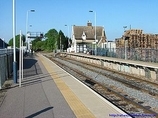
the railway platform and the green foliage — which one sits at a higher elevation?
the green foliage

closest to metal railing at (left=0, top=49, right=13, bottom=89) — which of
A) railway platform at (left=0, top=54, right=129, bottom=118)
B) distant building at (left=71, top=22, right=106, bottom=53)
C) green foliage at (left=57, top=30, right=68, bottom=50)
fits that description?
railway platform at (left=0, top=54, right=129, bottom=118)

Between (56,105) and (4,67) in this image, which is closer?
(56,105)

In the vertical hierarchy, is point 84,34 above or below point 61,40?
above

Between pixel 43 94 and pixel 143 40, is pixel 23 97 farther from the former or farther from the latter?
pixel 143 40

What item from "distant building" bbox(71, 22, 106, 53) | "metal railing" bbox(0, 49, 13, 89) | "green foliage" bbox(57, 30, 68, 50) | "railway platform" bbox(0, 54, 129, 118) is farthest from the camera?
"green foliage" bbox(57, 30, 68, 50)

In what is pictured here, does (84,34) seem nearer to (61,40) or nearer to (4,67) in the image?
(61,40)

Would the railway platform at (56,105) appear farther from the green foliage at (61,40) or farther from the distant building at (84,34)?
the green foliage at (61,40)

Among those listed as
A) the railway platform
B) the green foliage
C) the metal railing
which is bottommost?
the railway platform

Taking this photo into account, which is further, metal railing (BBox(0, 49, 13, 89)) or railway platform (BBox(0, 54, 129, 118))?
metal railing (BBox(0, 49, 13, 89))

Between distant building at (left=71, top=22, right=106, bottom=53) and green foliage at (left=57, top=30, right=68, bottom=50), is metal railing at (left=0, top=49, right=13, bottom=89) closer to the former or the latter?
distant building at (left=71, top=22, right=106, bottom=53)

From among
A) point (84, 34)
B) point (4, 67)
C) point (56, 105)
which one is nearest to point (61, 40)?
point (84, 34)

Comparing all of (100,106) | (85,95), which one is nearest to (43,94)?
(85,95)

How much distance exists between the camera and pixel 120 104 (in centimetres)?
1104

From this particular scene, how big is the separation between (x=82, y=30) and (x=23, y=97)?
9646 cm
